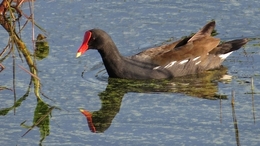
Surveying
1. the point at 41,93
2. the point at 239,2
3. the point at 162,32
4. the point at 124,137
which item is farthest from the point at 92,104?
the point at 239,2

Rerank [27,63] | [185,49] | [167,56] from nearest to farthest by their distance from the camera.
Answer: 1. [27,63]
2. [167,56]
3. [185,49]

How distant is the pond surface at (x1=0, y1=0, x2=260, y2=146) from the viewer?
6.22 metres

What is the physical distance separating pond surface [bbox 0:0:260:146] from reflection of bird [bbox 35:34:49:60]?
7 cm

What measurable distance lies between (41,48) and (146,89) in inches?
57.4

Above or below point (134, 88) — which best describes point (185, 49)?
above

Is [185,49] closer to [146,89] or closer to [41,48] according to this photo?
[146,89]

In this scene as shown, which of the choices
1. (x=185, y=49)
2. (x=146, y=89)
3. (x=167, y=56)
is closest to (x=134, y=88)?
(x=146, y=89)

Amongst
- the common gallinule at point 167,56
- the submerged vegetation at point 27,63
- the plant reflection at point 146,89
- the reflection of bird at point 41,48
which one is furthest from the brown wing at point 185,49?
the submerged vegetation at point 27,63

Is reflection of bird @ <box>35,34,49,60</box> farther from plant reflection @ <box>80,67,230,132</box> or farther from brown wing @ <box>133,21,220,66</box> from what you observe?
brown wing @ <box>133,21,220,66</box>

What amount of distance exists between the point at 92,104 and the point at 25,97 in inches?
24.3

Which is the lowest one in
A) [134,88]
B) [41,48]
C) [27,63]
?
[134,88]

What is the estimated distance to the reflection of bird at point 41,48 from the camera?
824 cm

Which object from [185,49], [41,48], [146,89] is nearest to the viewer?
[146,89]

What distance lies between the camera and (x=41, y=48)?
8.46 m
